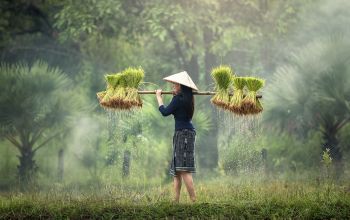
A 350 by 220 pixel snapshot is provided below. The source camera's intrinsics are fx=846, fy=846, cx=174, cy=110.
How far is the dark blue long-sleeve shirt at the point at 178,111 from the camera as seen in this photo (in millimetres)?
12281

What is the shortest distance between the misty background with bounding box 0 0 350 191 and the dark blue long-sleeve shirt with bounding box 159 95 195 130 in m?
3.30

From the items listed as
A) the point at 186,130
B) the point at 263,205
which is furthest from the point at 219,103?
the point at 263,205

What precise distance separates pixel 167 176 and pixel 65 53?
321 inches

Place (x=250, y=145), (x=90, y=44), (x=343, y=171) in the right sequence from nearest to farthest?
(x=250, y=145), (x=343, y=171), (x=90, y=44)

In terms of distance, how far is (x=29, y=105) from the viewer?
2094 cm

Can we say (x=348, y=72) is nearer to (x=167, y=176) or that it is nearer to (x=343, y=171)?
(x=343, y=171)

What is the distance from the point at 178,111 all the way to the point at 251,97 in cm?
129

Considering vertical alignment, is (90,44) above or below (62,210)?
above

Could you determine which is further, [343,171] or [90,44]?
[90,44]

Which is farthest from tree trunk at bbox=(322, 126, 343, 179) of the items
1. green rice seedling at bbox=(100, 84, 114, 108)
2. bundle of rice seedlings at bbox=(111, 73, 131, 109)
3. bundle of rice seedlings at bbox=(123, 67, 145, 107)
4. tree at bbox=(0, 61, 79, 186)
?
green rice seedling at bbox=(100, 84, 114, 108)

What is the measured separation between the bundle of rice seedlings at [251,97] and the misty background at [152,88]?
251 cm

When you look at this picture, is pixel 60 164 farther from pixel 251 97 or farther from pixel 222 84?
pixel 251 97

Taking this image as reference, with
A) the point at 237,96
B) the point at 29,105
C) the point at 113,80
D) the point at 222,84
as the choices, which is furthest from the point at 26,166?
the point at 237,96

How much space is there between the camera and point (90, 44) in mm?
27172
